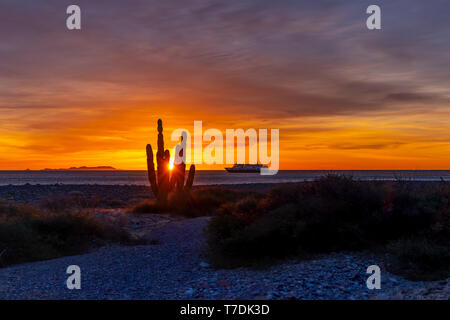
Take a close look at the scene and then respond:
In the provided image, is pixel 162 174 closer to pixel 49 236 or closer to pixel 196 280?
pixel 49 236

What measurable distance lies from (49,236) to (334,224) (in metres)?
8.80

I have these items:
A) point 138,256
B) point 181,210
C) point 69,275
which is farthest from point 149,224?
point 69,275

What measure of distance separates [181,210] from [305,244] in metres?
14.8

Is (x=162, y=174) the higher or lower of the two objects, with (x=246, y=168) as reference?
higher

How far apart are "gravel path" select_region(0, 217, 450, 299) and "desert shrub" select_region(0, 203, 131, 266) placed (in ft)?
2.85

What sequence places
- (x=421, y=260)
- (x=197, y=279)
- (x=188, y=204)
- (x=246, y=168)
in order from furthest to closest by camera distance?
(x=246, y=168) → (x=188, y=204) → (x=197, y=279) → (x=421, y=260)

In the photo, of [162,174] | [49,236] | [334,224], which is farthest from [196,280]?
[162,174]

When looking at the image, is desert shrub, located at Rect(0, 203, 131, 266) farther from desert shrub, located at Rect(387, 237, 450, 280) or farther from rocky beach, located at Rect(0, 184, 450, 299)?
desert shrub, located at Rect(387, 237, 450, 280)

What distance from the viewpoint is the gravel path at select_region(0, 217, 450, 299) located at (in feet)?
26.0

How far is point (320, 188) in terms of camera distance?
12.1 meters

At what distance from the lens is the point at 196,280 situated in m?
9.47

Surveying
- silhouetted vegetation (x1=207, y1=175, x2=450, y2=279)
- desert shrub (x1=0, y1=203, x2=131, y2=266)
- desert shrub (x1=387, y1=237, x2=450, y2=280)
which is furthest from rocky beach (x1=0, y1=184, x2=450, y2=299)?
desert shrub (x1=0, y1=203, x2=131, y2=266)
